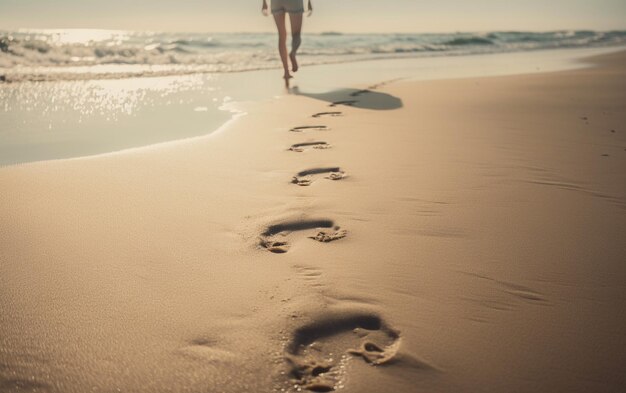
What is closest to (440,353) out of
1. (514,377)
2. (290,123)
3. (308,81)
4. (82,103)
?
(514,377)

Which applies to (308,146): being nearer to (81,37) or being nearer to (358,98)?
(358,98)

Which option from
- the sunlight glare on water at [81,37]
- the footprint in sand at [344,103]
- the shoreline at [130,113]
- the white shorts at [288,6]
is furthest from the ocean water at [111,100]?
the sunlight glare on water at [81,37]

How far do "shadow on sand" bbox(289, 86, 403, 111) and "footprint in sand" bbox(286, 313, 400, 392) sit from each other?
3.36 metres

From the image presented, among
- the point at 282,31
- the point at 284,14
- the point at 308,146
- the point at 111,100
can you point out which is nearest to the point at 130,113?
the point at 111,100

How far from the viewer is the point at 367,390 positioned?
0.91 metres

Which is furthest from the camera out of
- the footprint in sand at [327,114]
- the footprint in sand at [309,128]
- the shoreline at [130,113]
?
the footprint in sand at [327,114]

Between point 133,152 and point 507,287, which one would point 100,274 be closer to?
point 507,287

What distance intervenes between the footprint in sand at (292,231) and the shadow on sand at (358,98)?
277 centimetres

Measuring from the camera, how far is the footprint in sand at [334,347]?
0.95 meters

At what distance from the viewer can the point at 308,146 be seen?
9.32 feet

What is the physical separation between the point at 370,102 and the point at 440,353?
385 cm

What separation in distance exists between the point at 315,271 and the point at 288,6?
5.74 m

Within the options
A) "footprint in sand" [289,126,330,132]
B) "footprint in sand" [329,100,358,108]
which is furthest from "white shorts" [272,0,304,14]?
"footprint in sand" [289,126,330,132]

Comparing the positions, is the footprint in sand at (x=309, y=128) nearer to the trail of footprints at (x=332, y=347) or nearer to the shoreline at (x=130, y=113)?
the shoreline at (x=130, y=113)
